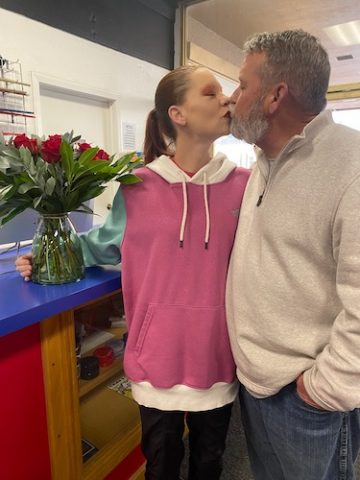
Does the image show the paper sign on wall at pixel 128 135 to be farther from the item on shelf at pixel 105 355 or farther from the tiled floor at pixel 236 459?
the tiled floor at pixel 236 459

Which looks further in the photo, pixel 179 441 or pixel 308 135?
pixel 179 441

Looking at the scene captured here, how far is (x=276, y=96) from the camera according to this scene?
33.1 inches

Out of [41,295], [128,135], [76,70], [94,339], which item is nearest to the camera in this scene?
[41,295]

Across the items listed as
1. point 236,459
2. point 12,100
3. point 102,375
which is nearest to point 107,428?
point 102,375

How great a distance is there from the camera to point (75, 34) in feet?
9.03

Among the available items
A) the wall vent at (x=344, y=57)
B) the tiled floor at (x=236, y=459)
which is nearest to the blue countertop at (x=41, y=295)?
the tiled floor at (x=236, y=459)

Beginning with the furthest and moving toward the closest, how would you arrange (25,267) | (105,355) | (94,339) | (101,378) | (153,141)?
(94,339) < (105,355) < (101,378) < (153,141) < (25,267)

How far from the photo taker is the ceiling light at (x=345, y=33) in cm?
404

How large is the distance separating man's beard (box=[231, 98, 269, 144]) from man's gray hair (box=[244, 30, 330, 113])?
0.19 ft

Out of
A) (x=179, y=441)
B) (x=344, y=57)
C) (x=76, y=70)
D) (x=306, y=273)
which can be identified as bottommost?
(x=179, y=441)

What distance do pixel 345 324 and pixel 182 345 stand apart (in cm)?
46

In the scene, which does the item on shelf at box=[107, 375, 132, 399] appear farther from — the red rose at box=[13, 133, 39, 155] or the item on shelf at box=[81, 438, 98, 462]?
the red rose at box=[13, 133, 39, 155]

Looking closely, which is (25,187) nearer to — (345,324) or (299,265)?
(299,265)

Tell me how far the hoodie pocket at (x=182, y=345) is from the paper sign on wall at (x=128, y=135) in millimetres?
2775
